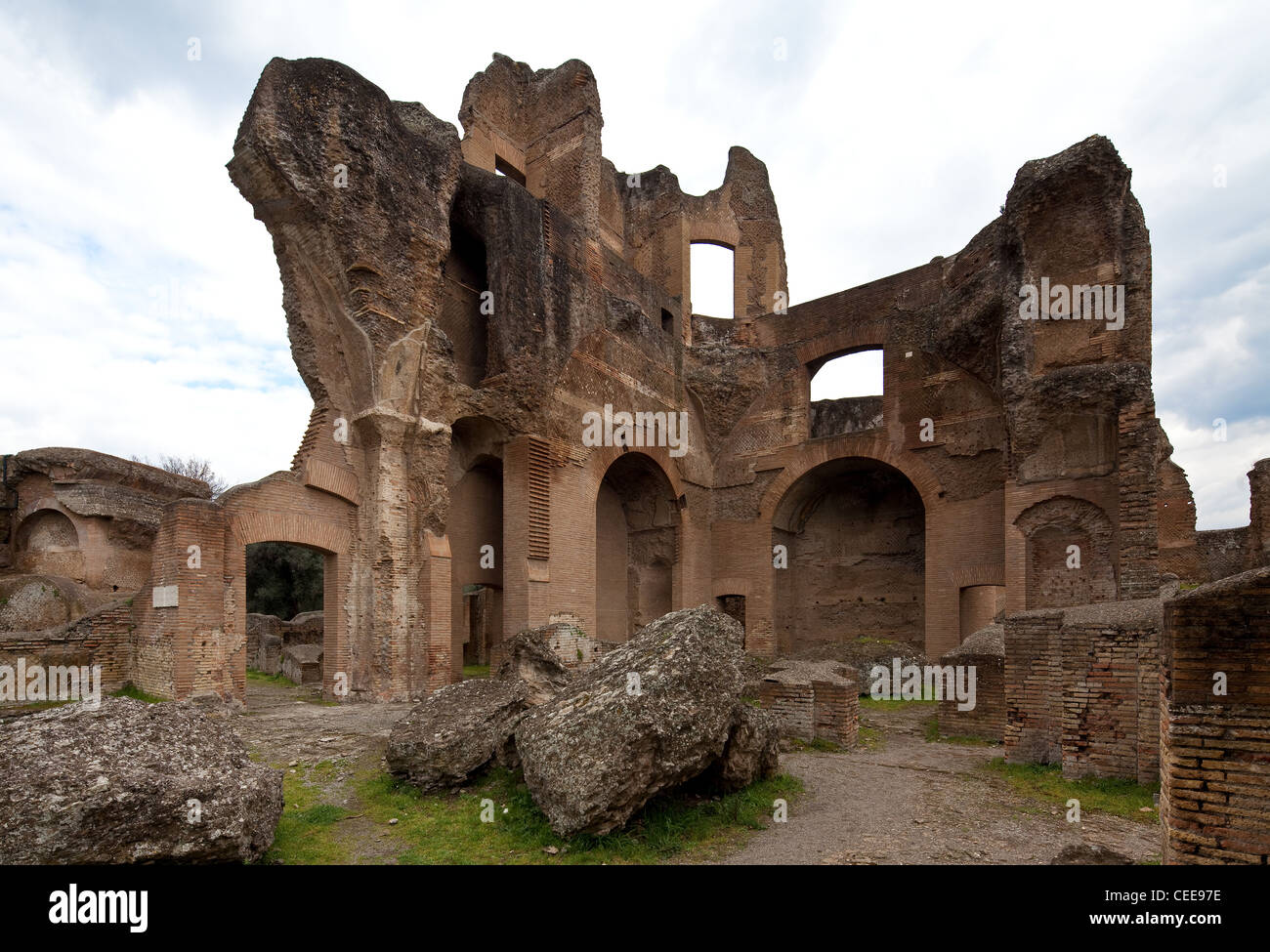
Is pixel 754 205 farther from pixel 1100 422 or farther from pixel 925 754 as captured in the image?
pixel 925 754

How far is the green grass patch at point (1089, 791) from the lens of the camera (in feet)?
17.4

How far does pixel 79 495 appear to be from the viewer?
12398mm

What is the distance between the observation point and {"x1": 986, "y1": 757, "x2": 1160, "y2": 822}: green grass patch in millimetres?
5309

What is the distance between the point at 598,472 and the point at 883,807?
32.1 ft

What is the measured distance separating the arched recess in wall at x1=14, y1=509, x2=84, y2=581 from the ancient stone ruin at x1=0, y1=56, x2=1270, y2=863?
0.09m


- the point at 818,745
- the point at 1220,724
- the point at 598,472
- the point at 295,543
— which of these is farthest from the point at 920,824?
the point at 598,472

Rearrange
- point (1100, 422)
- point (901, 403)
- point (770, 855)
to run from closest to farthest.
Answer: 1. point (770, 855)
2. point (1100, 422)
3. point (901, 403)

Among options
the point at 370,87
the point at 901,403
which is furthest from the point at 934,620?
the point at 370,87

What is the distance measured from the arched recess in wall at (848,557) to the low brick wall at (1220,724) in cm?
1399

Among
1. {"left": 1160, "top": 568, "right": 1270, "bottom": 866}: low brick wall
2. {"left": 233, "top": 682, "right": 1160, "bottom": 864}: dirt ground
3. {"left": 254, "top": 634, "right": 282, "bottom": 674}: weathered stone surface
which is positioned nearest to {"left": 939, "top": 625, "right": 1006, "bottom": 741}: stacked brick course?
{"left": 233, "top": 682, "right": 1160, "bottom": 864}: dirt ground

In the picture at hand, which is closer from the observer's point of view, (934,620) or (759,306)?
(934,620)

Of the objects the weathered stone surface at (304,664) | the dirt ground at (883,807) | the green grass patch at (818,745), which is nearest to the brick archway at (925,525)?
the dirt ground at (883,807)

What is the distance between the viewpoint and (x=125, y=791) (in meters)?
3.50

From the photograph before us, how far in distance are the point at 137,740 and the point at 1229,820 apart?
5.23 m
